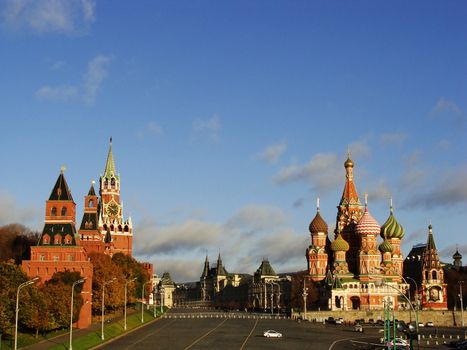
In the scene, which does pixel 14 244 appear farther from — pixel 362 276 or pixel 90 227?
pixel 362 276

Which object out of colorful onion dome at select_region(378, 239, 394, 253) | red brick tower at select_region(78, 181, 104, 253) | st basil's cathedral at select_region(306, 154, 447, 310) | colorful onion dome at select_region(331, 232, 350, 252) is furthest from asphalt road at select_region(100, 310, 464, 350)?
colorful onion dome at select_region(378, 239, 394, 253)

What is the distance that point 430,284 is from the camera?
7485 inches

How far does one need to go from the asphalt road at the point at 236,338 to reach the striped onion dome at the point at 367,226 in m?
64.7

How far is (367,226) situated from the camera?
193 metres

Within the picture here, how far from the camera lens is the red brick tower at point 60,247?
11938 cm

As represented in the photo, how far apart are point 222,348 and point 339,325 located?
197ft

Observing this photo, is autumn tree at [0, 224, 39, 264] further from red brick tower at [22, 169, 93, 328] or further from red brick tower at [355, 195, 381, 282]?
red brick tower at [355, 195, 381, 282]

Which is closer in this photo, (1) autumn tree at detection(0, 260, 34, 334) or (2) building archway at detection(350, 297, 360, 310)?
(1) autumn tree at detection(0, 260, 34, 334)

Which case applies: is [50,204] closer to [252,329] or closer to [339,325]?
[252,329]

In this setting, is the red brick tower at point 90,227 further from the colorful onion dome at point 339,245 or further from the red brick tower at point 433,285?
the red brick tower at point 433,285

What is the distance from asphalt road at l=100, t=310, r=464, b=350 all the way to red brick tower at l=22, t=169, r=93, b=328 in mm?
13991

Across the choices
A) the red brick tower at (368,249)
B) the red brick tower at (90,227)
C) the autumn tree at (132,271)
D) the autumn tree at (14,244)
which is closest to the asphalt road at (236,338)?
the autumn tree at (132,271)

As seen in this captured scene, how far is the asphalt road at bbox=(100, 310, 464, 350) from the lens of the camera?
9081 centimetres

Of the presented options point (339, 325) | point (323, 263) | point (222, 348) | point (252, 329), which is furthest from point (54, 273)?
point (323, 263)
